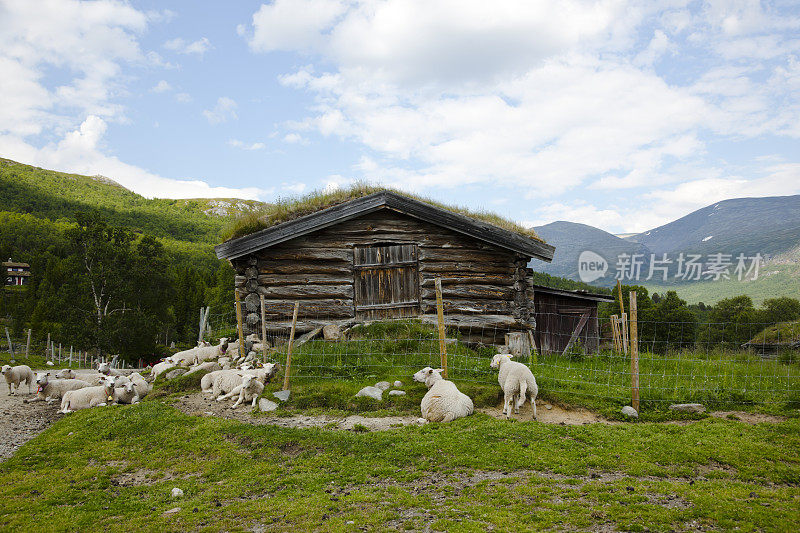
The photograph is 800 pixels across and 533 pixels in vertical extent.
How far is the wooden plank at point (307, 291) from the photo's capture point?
49.0ft

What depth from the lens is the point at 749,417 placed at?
28.2 feet

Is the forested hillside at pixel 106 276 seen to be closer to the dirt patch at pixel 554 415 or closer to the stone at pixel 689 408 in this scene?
the dirt patch at pixel 554 415

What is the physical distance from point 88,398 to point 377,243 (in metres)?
8.87

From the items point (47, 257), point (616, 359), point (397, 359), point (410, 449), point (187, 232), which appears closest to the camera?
point (410, 449)

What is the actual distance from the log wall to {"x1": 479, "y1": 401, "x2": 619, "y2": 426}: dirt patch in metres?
5.69

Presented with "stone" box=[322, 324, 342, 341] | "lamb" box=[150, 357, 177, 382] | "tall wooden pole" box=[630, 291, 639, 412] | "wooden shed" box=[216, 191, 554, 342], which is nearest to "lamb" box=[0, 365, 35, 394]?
"lamb" box=[150, 357, 177, 382]

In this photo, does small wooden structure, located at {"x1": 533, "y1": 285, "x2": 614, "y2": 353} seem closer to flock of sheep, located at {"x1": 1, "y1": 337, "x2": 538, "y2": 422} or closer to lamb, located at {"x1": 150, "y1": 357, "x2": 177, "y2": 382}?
flock of sheep, located at {"x1": 1, "y1": 337, "x2": 538, "y2": 422}

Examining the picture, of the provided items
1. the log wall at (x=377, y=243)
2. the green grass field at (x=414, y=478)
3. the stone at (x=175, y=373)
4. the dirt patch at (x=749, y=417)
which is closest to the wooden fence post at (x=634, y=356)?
the green grass field at (x=414, y=478)

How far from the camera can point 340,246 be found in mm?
15148

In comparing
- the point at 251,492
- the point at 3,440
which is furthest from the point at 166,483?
the point at 3,440

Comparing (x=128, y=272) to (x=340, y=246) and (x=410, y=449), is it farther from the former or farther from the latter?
(x=410, y=449)

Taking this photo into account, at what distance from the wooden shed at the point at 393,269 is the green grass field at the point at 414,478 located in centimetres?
642

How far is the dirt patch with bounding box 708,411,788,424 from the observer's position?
8320 mm

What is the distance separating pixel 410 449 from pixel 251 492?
7.66 feet
